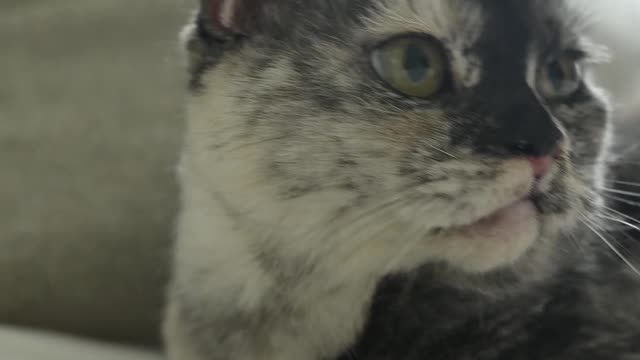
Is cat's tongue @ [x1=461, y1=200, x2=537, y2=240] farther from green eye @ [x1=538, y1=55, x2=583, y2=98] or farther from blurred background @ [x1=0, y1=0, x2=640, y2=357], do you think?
blurred background @ [x1=0, y1=0, x2=640, y2=357]

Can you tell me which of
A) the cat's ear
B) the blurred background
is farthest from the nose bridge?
the blurred background

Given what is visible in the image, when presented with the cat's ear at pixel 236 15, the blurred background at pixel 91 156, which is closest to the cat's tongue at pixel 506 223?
the cat's ear at pixel 236 15

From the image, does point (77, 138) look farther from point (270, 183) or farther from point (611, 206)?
point (611, 206)

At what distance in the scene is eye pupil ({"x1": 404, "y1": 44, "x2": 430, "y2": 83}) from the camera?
823mm

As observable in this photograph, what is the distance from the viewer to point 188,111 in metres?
0.95

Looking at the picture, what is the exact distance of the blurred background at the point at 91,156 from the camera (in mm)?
1323

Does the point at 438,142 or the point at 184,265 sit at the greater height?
the point at 438,142

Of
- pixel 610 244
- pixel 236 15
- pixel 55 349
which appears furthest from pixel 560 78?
pixel 55 349

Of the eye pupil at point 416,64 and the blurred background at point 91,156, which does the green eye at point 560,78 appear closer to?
the eye pupil at point 416,64

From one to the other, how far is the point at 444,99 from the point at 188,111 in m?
0.29

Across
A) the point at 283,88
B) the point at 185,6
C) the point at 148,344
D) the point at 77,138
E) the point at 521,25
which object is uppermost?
the point at 521,25

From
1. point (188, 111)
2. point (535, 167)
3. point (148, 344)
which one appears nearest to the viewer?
point (535, 167)

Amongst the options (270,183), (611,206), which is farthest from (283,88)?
(611,206)

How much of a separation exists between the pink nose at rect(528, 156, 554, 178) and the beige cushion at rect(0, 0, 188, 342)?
69 cm
